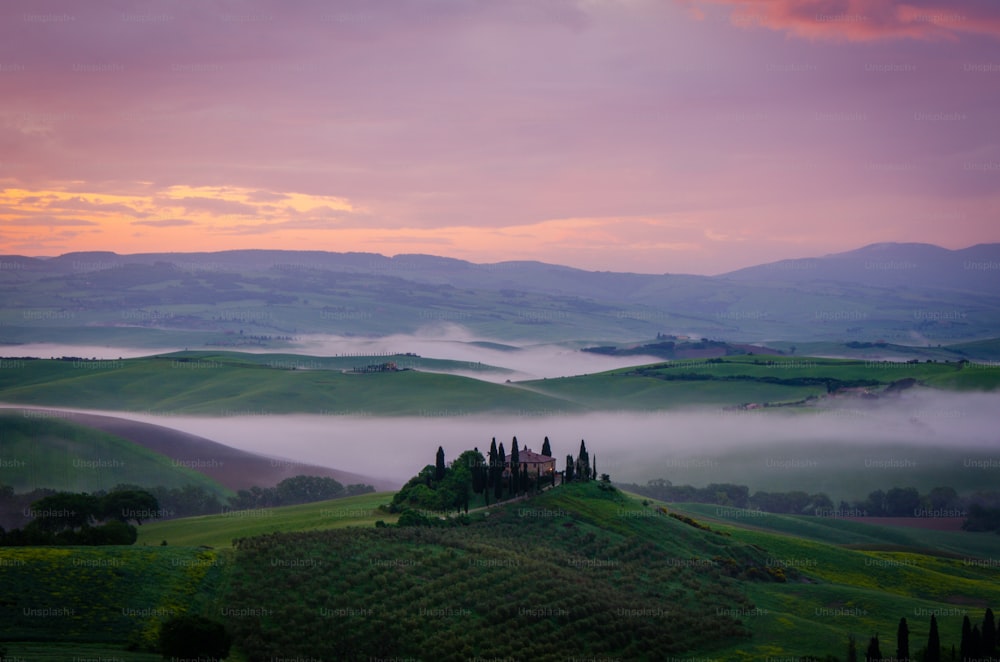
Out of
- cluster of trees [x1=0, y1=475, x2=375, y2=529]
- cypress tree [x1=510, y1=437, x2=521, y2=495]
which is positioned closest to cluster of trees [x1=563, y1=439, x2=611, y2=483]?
cypress tree [x1=510, y1=437, x2=521, y2=495]

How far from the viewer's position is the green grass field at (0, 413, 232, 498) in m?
155

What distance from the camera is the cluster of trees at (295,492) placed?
163 meters

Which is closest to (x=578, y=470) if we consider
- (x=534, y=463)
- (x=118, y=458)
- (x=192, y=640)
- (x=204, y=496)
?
(x=534, y=463)

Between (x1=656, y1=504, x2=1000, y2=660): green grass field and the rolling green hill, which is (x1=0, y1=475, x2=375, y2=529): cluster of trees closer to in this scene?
the rolling green hill

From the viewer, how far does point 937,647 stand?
73688mm

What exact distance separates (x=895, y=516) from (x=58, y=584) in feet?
487

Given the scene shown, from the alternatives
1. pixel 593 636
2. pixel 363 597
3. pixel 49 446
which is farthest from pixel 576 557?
pixel 49 446

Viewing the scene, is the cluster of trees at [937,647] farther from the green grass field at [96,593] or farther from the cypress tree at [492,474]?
the cypress tree at [492,474]

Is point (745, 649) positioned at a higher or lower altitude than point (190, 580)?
lower

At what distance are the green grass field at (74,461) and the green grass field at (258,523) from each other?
3497cm

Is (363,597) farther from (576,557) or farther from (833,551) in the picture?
(833,551)

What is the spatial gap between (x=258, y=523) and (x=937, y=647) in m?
75.0

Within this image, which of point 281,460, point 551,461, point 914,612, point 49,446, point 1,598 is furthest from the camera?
point 281,460

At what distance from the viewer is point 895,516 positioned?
569 feet
